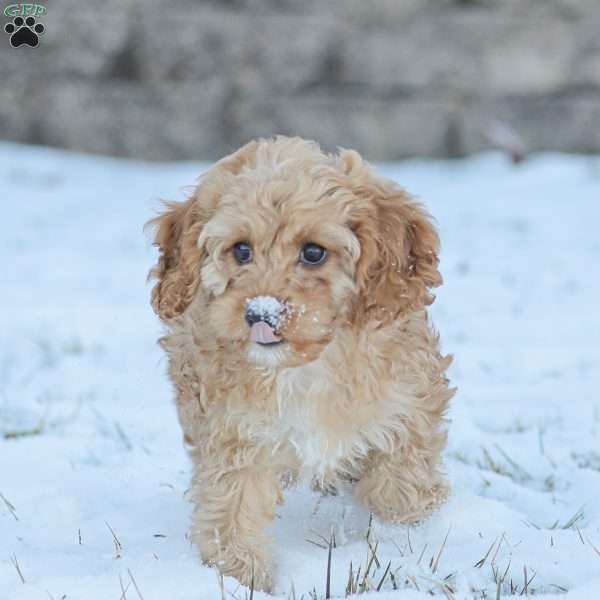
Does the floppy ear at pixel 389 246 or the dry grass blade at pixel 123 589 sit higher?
the floppy ear at pixel 389 246

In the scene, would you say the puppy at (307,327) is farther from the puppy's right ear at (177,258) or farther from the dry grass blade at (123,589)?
the dry grass blade at (123,589)

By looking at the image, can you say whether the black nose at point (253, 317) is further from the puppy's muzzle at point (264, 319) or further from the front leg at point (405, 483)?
the front leg at point (405, 483)

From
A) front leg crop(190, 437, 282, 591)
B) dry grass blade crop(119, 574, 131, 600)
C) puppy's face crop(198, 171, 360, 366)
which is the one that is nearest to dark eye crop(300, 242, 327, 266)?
puppy's face crop(198, 171, 360, 366)

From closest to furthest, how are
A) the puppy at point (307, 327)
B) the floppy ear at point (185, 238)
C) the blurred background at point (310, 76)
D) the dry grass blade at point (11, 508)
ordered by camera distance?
the puppy at point (307, 327), the floppy ear at point (185, 238), the dry grass blade at point (11, 508), the blurred background at point (310, 76)

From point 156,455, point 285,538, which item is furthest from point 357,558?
point 156,455

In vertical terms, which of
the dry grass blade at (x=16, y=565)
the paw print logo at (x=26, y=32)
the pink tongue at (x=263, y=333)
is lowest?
the dry grass blade at (x=16, y=565)

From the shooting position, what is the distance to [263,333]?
2.68 m

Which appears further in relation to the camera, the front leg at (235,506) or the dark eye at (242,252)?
the front leg at (235,506)

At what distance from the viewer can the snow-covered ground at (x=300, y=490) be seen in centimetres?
292

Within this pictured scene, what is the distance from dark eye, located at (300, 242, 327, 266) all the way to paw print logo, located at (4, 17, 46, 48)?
332 inches

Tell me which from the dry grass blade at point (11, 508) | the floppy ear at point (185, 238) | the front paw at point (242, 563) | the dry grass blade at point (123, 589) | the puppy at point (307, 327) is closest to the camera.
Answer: the dry grass blade at point (123, 589)

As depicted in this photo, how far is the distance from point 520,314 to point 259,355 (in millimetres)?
4013

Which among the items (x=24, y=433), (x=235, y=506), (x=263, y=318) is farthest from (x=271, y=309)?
(x=24, y=433)

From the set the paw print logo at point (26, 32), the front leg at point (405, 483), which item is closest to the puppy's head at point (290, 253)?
the front leg at point (405, 483)
